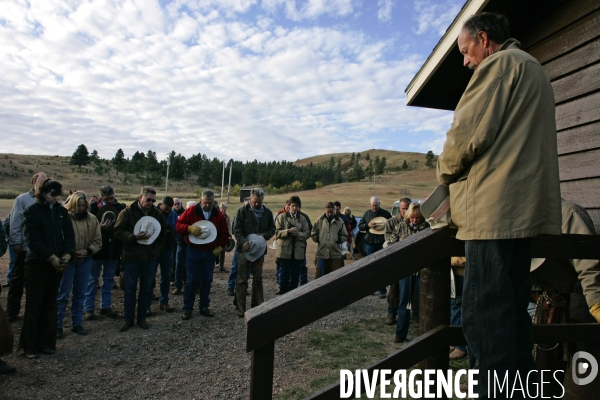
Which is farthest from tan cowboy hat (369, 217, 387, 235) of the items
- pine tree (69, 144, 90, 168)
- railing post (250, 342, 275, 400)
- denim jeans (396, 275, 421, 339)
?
pine tree (69, 144, 90, 168)

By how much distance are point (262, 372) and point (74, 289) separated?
542cm

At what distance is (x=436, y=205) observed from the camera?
1.81 meters

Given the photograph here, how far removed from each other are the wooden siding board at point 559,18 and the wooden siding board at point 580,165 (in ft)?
3.82

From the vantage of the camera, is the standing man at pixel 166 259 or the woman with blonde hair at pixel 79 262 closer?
the woman with blonde hair at pixel 79 262

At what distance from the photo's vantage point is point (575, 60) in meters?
3.45

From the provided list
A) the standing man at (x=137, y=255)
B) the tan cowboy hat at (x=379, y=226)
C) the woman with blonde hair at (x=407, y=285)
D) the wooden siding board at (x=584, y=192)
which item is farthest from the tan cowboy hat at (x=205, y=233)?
the wooden siding board at (x=584, y=192)

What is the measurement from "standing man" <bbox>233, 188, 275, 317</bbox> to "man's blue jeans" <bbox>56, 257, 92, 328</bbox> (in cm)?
239

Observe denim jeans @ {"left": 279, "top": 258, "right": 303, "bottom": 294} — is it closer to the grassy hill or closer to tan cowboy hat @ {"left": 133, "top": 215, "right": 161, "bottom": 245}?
tan cowboy hat @ {"left": 133, "top": 215, "right": 161, "bottom": 245}

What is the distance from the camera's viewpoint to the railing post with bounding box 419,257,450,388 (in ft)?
6.21

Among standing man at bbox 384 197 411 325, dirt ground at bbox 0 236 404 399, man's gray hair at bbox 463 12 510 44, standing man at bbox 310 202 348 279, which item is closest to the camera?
man's gray hair at bbox 463 12 510 44

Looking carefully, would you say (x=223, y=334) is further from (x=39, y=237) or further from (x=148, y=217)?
(x=39, y=237)

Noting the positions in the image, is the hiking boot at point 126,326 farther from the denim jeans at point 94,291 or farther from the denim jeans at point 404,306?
the denim jeans at point 404,306

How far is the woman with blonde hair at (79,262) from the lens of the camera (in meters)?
5.68

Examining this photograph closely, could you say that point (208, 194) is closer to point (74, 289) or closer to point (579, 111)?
point (74, 289)
